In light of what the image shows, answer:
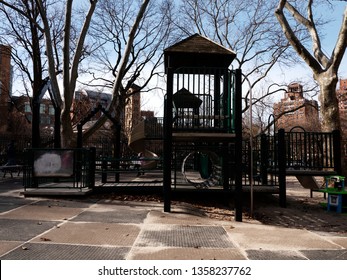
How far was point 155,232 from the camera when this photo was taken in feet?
18.7

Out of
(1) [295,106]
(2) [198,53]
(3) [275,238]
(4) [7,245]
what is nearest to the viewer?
(4) [7,245]

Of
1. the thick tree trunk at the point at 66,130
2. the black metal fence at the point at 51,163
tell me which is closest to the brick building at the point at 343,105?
the thick tree trunk at the point at 66,130

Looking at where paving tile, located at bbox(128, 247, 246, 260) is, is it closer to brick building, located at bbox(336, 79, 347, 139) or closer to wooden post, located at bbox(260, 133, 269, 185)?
wooden post, located at bbox(260, 133, 269, 185)

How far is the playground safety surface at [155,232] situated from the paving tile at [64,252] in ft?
0.04

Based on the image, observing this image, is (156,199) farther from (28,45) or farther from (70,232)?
(28,45)

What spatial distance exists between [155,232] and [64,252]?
1806 mm

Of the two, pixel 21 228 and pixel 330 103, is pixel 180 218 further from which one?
pixel 330 103

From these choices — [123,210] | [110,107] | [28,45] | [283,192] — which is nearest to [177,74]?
[123,210]

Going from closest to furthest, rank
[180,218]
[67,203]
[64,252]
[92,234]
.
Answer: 1. [64,252]
2. [92,234]
3. [180,218]
4. [67,203]

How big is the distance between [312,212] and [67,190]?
22.4 feet

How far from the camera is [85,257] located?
4156 millimetres

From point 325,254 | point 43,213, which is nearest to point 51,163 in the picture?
point 43,213

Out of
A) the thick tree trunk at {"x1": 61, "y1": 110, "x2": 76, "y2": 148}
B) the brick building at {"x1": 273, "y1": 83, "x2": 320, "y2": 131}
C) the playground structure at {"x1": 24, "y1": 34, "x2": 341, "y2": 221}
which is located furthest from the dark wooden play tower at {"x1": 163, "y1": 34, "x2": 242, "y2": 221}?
the brick building at {"x1": 273, "y1": 83, "x2": 320, "y2": 131}

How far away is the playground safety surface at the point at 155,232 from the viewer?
4465mm
